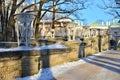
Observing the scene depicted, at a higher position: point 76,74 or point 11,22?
point 11,22

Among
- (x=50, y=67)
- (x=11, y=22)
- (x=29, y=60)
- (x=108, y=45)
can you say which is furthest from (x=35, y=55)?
(x=108, y=45)

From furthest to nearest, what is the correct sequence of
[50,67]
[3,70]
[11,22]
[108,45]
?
[108,45]
[11,22]
[50,67]
[3,70]

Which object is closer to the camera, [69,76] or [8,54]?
[8,54]

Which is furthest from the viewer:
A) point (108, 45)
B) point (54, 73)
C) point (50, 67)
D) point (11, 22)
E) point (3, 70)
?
point (108, 45)

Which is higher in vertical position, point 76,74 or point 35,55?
point 35,55

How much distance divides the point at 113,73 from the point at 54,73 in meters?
2.57

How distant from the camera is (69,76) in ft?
44.7

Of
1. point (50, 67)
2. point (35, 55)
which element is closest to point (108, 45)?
point (50, 67)

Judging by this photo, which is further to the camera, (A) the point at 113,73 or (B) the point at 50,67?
(B) the point at 50,67

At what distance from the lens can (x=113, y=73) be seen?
1496cm

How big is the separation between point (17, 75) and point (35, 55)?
43.5 inches

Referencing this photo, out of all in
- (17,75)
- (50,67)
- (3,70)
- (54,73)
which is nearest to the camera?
(3,70)

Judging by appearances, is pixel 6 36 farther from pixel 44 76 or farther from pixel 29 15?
pixel 44 76

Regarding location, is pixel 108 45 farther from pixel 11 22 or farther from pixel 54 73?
pixel 54 73
